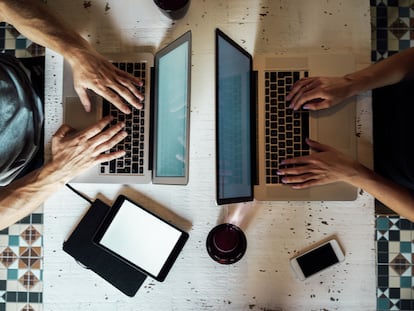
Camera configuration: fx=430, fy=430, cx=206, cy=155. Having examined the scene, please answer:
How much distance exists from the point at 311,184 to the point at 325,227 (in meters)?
0.15

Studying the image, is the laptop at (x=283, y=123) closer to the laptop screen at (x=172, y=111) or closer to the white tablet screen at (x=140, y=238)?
the laptop screen at (x=172, y=111)

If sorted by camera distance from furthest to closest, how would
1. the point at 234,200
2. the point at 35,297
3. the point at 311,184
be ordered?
the point at 35,297 < the point at 311,184 < the point at 234,200

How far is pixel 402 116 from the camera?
4.09ft

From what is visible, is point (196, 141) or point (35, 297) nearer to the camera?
point (196, 141)

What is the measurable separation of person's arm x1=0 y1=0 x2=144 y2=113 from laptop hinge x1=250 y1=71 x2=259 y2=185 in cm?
34

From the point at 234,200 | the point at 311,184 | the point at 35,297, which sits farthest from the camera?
the point at 35,297

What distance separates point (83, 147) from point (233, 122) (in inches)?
18.1

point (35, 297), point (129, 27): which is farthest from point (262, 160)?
point (35, 297)

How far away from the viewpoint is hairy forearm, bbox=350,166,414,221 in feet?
4.13

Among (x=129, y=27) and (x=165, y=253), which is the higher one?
(x=129, y=27)

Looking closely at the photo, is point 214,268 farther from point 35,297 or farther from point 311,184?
point 35,297

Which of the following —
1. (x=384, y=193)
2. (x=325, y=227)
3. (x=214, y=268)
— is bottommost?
(x=214, y=268)

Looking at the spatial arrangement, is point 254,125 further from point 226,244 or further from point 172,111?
point 226,244

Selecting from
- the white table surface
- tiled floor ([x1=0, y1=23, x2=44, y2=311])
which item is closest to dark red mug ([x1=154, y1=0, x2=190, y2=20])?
the white table surface
